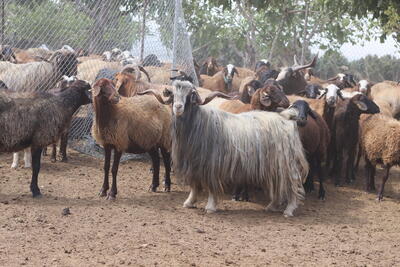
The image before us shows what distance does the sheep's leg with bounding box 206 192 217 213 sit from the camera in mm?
7258

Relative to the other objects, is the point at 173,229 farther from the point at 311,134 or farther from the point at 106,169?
the point at 311,134

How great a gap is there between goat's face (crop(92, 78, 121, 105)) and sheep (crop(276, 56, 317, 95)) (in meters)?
6.94

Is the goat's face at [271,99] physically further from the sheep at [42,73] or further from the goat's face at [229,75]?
the goat's face at [229,75]

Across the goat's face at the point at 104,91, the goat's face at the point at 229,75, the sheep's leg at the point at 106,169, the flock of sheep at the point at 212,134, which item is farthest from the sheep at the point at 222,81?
the goat's face at the point at 104,91

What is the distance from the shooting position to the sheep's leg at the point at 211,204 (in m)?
7.26

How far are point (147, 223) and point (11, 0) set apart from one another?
4.40m

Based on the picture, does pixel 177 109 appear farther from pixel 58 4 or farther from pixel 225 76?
pixel 225 76

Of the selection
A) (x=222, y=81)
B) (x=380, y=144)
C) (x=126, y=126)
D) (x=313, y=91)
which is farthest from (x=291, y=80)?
(x=126, y=126)

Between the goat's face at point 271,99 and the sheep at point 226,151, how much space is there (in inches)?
39.3

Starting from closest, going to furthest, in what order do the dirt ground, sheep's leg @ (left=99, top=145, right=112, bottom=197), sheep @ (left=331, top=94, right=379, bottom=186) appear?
the dirt ground, sheep's leg @ (left=99, top=145, right=112, bottom=197), sheep @ (left=331, top=94, right=379, bottom=186)

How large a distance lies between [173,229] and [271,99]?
9.33ft

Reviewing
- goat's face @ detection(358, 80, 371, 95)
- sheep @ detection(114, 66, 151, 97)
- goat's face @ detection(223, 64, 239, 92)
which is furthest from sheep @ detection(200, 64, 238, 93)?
sheep @ detection(114, 66, 151, 97)

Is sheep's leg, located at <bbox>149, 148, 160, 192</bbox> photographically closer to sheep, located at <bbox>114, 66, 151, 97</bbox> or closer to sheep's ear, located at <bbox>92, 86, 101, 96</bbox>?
sheep's ear, located at <bbox>92, 86, 101, 96</bbox>

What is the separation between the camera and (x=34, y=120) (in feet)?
24.7
